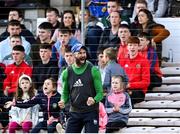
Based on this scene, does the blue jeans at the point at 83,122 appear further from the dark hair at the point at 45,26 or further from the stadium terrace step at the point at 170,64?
the dark hair at the point at 45,26

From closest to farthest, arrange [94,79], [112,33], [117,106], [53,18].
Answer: [94,79]
[117,106]
[112,33]
[53,18]

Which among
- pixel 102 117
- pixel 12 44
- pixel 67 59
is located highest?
pixel 12 44

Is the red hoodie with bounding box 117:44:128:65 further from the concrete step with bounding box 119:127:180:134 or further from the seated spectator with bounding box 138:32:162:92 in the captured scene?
the concrete step with bounding box 119:127:180:134

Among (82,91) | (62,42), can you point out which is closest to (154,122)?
(82,91)

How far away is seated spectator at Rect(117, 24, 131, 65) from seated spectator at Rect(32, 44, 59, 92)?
0.98 metres

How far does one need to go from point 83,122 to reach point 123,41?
7.43 feet

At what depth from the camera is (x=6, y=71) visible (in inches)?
607

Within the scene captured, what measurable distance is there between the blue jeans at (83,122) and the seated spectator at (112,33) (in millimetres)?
2356

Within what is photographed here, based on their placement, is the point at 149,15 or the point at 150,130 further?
the point at 149,15

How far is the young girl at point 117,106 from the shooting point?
553 inches

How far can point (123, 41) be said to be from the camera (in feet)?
49.6

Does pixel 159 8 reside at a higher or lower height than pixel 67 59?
higher

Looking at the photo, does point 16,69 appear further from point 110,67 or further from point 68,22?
point 110,67

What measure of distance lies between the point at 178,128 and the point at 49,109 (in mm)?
1891
